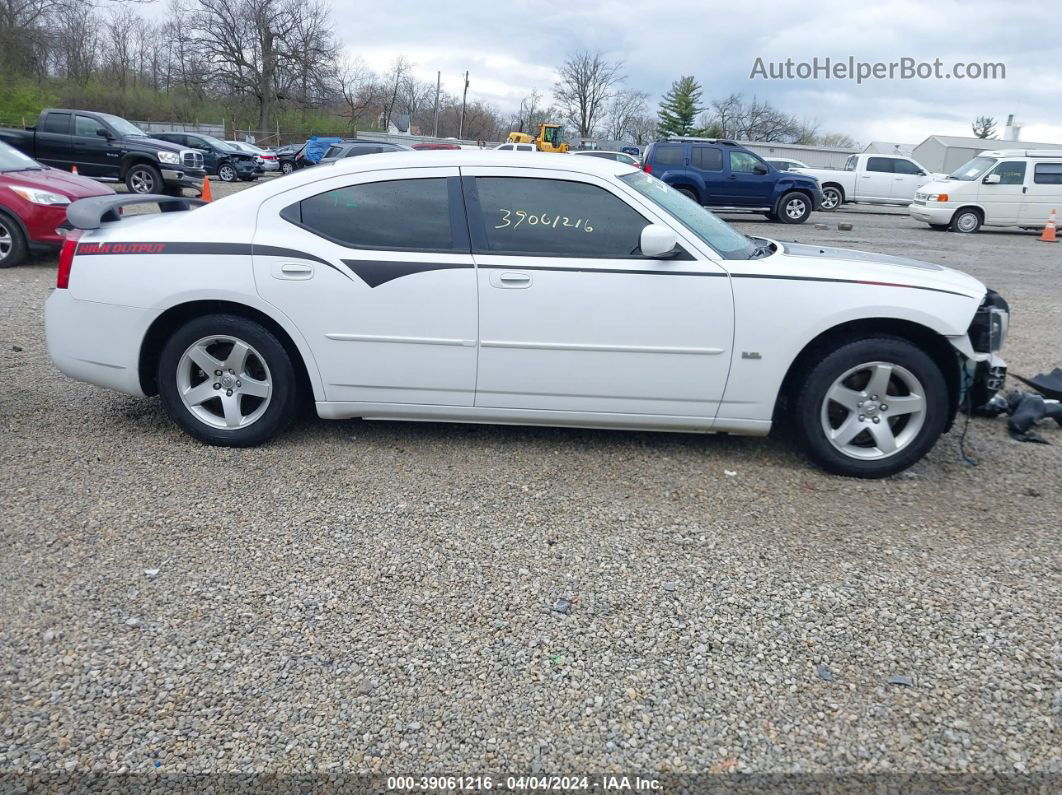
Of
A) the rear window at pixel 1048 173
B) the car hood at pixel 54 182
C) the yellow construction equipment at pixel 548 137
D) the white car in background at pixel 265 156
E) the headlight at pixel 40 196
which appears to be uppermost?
the yellow construction equipment at pixel 548 137

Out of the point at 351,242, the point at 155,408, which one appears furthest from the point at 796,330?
the point at 155,408

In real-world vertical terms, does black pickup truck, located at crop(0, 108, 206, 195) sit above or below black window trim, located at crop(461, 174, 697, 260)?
above

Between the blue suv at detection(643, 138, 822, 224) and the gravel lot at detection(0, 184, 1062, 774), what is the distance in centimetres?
1565

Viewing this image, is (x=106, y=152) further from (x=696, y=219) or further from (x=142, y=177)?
(x=696, y=219)

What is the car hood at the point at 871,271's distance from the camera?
13.6ft

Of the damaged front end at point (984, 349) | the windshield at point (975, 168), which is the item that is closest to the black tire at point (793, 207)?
the windshield at point (975, 168)

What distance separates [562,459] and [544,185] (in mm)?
1421

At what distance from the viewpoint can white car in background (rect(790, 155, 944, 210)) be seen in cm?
2533

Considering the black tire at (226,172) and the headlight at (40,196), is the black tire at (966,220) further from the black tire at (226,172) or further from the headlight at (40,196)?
the black tire at (226,172)

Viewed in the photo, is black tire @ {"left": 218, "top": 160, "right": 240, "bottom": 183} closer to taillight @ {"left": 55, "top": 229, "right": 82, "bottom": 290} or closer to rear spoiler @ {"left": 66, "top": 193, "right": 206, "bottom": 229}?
rear spoiler @ {"left": 66, "top": 193, "right": 206, "bottom": 229}

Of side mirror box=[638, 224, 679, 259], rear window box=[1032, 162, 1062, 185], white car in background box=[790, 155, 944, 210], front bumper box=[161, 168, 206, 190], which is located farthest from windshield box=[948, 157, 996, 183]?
side mirror box=[638, 224, 679, 259]

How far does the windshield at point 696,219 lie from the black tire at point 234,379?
2.03 m

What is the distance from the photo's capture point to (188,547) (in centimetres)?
345

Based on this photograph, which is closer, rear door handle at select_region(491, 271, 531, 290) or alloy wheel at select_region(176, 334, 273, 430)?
rear door handle at select_region(491, 271, 531, 290)
